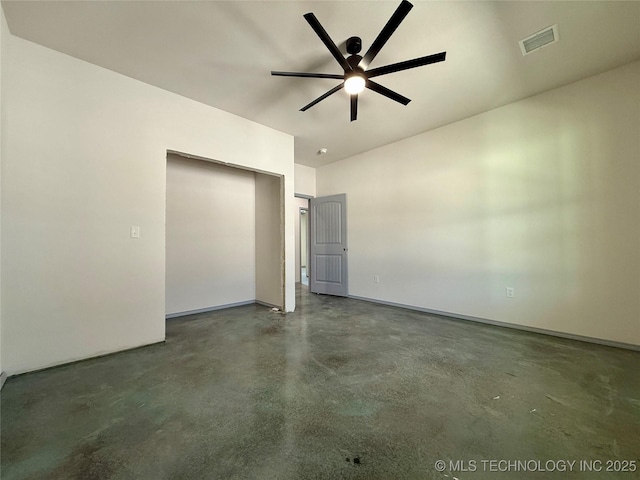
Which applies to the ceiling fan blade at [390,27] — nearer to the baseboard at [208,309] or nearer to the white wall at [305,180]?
the white wall at [305,180]

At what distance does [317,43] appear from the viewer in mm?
2154

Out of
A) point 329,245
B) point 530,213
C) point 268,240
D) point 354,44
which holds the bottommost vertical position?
point 329,245

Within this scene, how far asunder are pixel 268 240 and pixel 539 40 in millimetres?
4075

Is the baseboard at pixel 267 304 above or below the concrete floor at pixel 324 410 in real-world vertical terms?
above

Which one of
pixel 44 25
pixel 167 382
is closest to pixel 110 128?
pixel 44 25

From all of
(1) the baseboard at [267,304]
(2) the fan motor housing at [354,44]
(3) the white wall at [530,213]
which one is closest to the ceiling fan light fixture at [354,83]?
(2) the fan motor housing at [354,44]

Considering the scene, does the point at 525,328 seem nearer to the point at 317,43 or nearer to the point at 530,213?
the point at 530,213

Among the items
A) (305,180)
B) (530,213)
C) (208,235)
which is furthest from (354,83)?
(305,180)

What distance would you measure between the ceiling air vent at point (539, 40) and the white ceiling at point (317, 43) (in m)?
0.05

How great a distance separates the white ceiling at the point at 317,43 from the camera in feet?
6.11

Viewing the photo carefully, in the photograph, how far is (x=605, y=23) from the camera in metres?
2.02

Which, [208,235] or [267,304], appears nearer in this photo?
[208,235]

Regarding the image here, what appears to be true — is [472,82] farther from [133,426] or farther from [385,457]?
[133,426]

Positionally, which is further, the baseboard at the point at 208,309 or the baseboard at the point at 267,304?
the baseboard at the point at 267,304
